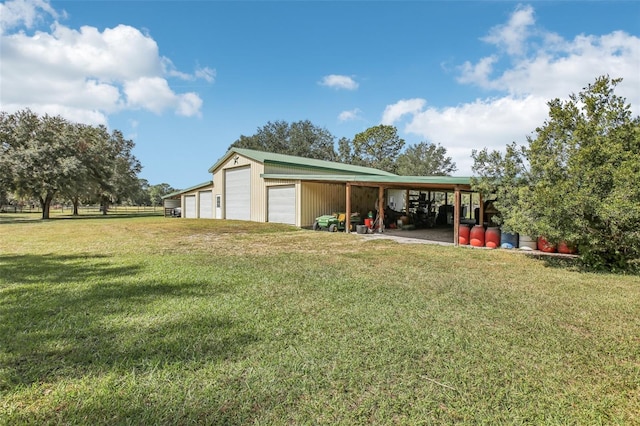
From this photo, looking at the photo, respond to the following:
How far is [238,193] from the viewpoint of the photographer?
20594 mm

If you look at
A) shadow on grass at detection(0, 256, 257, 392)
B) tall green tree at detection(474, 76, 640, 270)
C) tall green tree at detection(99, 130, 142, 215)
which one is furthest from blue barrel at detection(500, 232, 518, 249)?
tall green tree at detection(99, 130, 142, 215)

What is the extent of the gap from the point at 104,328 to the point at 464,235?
34.3 feet

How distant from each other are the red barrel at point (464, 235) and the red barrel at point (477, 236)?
180mm

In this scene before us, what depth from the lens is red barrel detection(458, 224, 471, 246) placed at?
35.7ft

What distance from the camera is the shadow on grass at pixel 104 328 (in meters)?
2.76

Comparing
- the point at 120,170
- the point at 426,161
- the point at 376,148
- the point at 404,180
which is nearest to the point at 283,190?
the point at 404,180

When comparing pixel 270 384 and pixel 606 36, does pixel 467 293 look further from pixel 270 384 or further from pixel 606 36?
pixel 606 36

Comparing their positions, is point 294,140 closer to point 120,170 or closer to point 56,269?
point 120,170

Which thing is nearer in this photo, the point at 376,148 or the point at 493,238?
the point at 493,238

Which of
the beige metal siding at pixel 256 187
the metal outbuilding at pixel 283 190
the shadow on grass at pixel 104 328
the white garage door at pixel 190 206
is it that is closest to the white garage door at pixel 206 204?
the metal outbuilding at pixel 283 190

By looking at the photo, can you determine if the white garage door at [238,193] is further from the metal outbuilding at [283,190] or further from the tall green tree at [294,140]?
the tall green tree at [294,140]

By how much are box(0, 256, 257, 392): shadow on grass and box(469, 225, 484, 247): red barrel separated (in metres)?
8.79

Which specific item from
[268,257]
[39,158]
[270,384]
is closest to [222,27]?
[268,257]

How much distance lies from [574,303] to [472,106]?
19.1m
